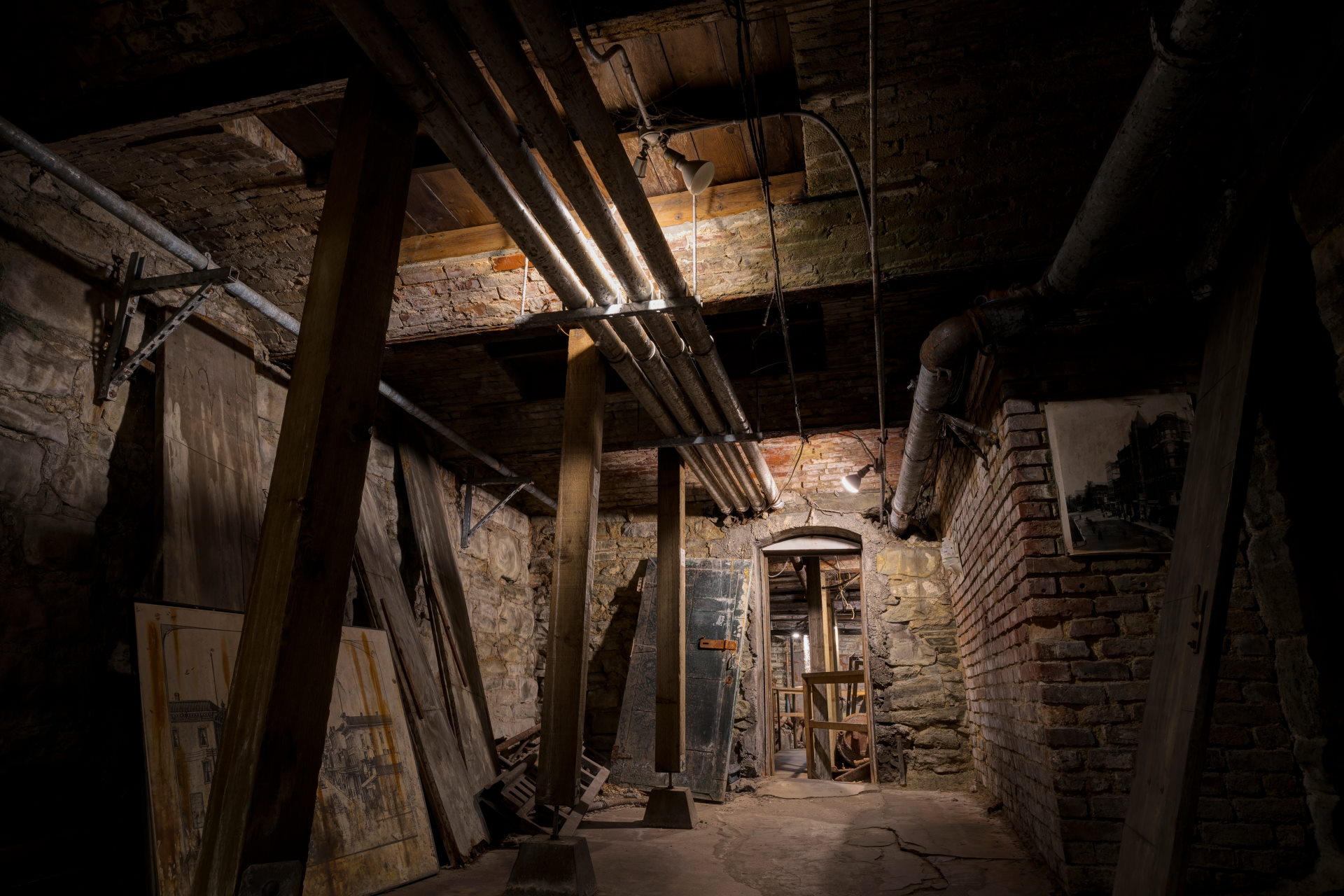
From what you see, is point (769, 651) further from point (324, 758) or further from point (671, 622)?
point (324, 758)

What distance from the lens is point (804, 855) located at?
371cm

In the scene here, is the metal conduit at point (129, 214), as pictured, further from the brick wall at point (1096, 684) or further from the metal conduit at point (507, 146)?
the brick wall at point (1096, 684)

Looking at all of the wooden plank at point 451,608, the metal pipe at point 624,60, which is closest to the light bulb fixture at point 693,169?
the metal pipe at point 624,60

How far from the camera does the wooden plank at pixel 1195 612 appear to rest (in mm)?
1784

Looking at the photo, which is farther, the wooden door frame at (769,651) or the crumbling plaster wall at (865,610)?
the wooden door frame at (769,651)

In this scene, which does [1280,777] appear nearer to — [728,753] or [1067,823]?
[1067,823]

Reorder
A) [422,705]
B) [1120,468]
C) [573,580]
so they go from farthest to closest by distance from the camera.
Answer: [422,705] < [573,580] < [1120,468]

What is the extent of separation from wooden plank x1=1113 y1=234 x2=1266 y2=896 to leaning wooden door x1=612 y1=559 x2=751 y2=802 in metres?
3.80

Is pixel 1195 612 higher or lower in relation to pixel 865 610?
lower

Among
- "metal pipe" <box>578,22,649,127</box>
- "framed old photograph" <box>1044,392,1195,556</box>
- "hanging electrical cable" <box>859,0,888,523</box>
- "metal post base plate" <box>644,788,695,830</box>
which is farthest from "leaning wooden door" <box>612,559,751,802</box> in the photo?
"metal pipe" <box>578,22,649,127</box>

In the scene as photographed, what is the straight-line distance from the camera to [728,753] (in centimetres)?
585

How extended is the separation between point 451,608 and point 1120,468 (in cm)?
430

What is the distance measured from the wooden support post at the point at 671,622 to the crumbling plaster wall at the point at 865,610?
117 centimetres

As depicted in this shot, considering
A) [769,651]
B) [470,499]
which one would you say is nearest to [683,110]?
[470,499]
